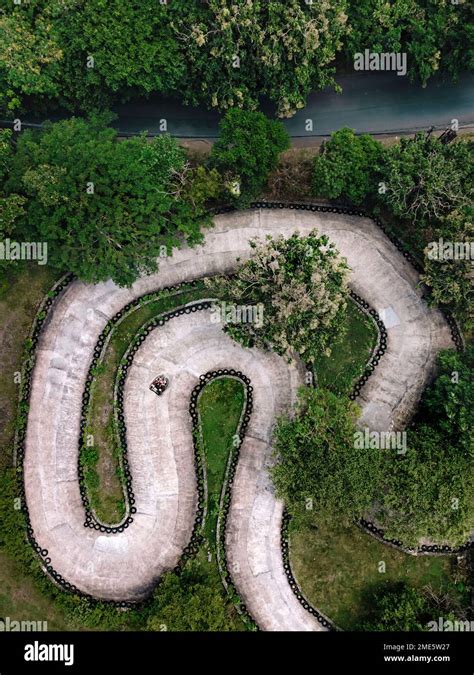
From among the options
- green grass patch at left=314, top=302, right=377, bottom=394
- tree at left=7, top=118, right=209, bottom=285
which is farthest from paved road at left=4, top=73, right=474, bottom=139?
green grass patch at left=314, top=302, right=377, bottom=394

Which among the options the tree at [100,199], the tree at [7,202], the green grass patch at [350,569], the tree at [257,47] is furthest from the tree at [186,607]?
the tree at [257,47]

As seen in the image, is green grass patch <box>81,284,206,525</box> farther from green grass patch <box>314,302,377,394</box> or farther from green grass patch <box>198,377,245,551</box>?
green grass patch <box>314,302,377,394</box>

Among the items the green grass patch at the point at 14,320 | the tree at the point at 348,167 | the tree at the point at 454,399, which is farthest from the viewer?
the green grass patch at the point at 14,320

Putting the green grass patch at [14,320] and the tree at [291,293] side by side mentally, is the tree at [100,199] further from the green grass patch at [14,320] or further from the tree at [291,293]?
A: the tree at [291,293]

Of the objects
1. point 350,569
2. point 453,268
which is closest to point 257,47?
point 453,268

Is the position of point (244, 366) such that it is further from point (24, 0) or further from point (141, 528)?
point (24, 0)

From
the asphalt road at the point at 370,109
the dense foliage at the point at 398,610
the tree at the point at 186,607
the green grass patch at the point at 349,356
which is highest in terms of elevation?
the asphalt road at the point at 370,109
